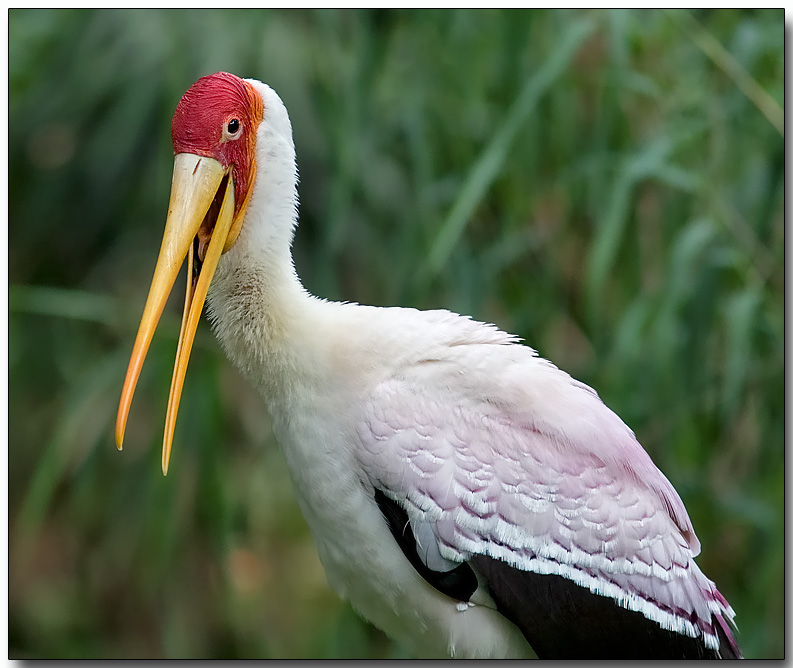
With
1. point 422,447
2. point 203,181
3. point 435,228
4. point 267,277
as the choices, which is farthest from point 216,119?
point 435,228

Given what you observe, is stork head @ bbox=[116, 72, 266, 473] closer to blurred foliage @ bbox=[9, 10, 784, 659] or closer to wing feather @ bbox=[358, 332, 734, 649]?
wing feather @ bbox=[358, 332, 734, 649]

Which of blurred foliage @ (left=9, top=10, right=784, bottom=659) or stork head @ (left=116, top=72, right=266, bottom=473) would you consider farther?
blurred foliage @ (left=9, top=10, right=784, bottom=659)

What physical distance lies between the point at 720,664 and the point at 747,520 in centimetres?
40

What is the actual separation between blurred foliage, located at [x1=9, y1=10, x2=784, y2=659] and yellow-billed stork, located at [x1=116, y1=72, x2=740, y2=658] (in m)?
0.40

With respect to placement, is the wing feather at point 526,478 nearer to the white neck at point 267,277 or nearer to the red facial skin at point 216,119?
the white neck at point 267,277

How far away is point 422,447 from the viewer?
0.99 meters

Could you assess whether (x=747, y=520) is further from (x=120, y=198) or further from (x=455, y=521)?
(x=120, y=198)

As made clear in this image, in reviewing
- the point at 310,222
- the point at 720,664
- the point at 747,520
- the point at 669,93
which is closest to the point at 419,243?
the point at 310,222

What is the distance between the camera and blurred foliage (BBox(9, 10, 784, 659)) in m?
1.44

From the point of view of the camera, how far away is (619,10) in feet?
4.45

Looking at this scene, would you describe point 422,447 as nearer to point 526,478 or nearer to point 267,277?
point 526,478

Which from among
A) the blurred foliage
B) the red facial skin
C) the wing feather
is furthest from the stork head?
the blurred foliage

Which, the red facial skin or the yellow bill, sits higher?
the red facial skin

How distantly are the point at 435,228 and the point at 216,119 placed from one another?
2.15 feet
